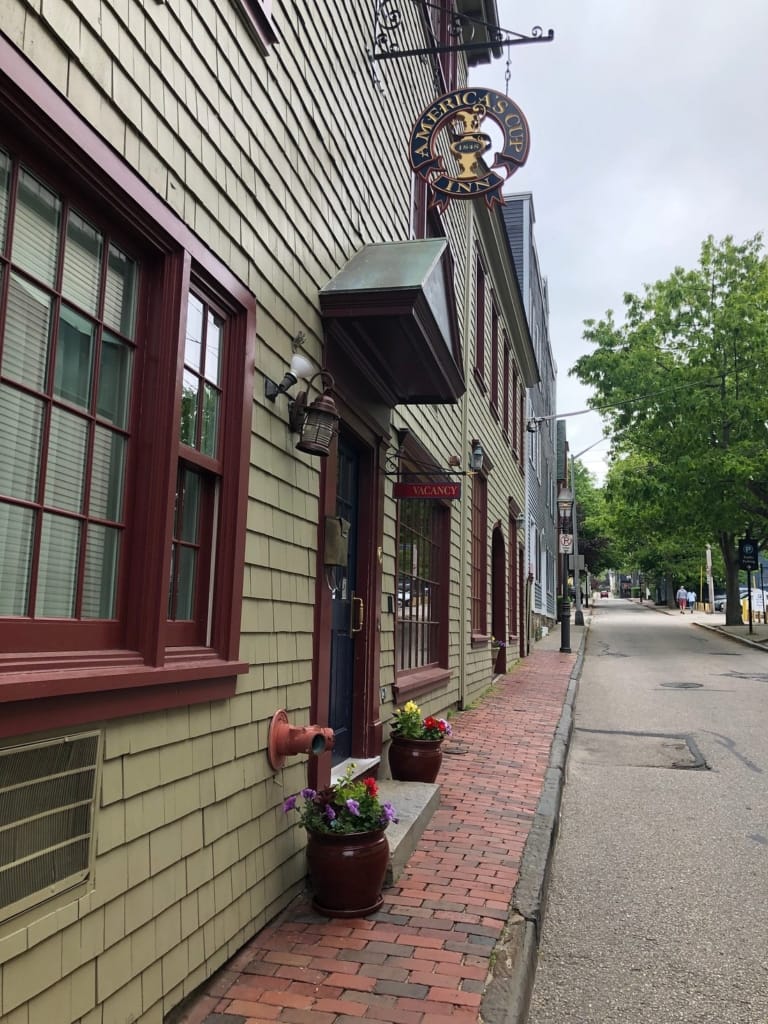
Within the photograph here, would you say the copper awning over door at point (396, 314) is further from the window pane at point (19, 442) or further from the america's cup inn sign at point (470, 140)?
the window pane at point (19, 442)

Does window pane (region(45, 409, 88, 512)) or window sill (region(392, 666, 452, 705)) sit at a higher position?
window pane (region(45, 409, 88, 512))

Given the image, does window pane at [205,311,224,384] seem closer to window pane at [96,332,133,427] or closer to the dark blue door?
Result: window pane at [96,332,133,427]

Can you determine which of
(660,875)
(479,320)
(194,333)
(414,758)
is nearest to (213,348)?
(194,333)

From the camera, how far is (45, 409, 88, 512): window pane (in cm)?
257

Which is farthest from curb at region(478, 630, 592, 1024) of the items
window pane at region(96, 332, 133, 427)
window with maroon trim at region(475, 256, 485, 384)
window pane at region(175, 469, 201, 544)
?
window with maroon trim at region(475, 256, 485, 384)

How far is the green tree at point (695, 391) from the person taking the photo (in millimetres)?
23203

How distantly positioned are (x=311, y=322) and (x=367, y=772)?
3.16m

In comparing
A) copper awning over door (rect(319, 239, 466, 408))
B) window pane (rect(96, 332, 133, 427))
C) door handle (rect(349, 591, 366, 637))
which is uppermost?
copper awning over door (rect(319, 239, 466, 408))

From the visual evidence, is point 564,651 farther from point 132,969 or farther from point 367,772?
point 132,969

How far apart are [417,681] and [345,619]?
6.83 feet

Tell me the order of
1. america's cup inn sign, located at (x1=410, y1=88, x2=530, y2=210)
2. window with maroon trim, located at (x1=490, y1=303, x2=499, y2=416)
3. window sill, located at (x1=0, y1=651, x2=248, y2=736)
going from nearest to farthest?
window sill, located at (x1=0, y1=651, x2=248, y2=736) < america's cup inn sign, located at (x1=410, y1=88, x2=530, y2=210) < window with maroon trim, located at (x1=490, y1=303, x2=499, y2=416)

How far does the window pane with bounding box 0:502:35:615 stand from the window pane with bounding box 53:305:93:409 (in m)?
0.43

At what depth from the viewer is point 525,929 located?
3836 millimetres

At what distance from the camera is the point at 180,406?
10.1ft
